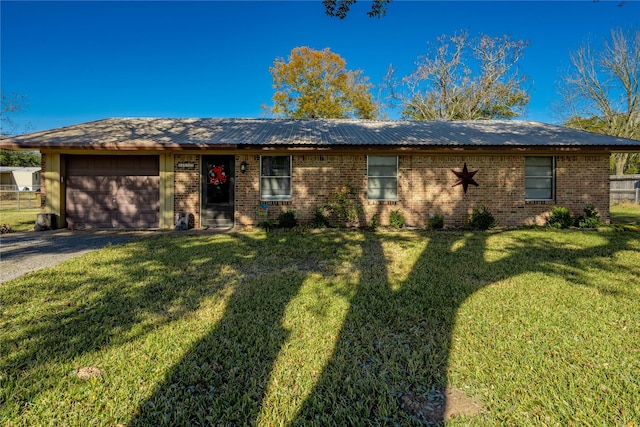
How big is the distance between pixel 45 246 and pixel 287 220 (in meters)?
5.84

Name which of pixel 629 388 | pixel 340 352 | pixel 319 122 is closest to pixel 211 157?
pixel 319 122

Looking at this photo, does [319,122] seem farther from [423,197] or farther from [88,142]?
[88,142]

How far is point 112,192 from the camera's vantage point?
10492 millimetres

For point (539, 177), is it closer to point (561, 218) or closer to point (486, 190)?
point (561, 218)

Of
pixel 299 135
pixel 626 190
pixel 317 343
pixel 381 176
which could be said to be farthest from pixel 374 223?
pixel 626 190

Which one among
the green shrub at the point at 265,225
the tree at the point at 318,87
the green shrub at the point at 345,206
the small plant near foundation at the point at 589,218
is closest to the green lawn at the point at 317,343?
the green shrub at the point at 265,225

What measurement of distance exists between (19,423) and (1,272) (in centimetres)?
447

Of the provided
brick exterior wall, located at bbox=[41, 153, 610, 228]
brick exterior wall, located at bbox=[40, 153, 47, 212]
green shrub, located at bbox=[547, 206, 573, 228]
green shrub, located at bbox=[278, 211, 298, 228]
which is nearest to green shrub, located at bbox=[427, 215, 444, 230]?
brick exterior wall, located at bbox=[41, 153, 610, 228]

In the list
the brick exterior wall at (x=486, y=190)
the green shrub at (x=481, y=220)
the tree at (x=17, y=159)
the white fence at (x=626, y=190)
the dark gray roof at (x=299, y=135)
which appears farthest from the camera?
the tree at (x=17, y=159)

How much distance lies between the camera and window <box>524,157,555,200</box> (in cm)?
1060

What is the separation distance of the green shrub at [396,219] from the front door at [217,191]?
5.11 m

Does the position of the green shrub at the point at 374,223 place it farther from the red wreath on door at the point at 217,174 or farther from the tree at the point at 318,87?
the tree at the point at 318,87

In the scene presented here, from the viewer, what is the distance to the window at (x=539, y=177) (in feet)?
34.8

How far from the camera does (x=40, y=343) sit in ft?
9.59
